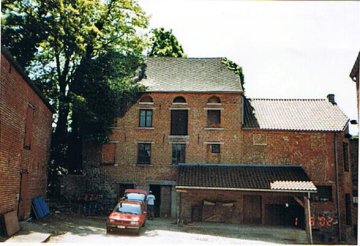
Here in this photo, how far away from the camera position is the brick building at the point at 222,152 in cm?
2184

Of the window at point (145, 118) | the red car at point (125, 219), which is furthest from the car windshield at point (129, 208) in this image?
the window at point (145, 118)

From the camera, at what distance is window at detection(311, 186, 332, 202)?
72.3ft

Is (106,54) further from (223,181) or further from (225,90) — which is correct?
(223,181)

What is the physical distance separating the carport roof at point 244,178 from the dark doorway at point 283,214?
1986 millimetres

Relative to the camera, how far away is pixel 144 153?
2380 centimetres

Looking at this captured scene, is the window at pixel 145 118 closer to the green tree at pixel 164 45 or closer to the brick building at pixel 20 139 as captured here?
the brick building at pixel 20 139

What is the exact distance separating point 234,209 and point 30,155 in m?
12.0

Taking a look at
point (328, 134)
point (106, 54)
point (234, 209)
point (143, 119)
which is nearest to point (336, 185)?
point (328, 134)

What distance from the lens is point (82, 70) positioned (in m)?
24.3

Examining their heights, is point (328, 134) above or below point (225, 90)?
below

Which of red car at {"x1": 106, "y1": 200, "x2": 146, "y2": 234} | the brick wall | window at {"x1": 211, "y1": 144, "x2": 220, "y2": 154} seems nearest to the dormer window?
the brick wall

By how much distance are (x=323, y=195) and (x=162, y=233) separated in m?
11.0

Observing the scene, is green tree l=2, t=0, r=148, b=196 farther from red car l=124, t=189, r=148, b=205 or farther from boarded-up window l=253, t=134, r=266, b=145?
boarded-up window l=253, t=134, r=266, b=145

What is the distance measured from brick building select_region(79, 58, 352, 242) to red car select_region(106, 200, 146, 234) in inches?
199
